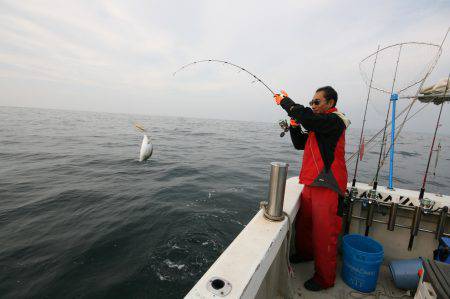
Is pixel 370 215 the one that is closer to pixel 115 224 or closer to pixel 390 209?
pixel 390 209

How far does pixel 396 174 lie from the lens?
1421 centimetres

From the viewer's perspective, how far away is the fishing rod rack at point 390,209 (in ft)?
9.86

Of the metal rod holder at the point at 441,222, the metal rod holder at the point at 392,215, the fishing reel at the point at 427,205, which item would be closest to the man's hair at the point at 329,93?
the metal rod holder at the point at 392,215

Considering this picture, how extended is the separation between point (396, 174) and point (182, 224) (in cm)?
1443

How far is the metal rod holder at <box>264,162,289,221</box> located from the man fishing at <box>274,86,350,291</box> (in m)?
0.61

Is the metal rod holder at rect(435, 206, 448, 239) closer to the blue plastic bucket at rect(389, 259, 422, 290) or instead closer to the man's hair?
the blue plastic bucket at rect(389, 259, 422, 290)

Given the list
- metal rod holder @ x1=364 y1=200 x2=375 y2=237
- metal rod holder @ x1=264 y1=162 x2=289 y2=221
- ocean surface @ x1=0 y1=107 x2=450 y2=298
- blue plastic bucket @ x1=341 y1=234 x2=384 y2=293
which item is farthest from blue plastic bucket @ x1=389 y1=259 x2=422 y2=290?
metal rod holder @ x1=264 y1=162 x2=289 y2=221

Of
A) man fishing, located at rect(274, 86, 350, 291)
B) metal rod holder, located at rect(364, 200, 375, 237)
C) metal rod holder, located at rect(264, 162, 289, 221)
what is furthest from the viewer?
metal rod holder, located at rect(364, 200, 375, 237)

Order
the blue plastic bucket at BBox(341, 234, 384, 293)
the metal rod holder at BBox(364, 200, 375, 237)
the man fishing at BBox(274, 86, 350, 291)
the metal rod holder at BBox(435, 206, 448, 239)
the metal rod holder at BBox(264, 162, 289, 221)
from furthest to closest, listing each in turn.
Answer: the metal rod holder at BBox(364, 200, 375, 237) → the metal rod holder at BBox(435, 206, 448, 239) → the blue plastic bucket at BBox(341, 234, 384, 293) → the man fishing at BBox(274, 86, 350, 291) → the metal rod holder at BBox(264, 162, 289, 221)

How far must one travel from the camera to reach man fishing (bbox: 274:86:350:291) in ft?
8.00

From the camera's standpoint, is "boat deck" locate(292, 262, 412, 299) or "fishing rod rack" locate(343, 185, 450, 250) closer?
"boat deck" locate(292, 262, 412, 299)

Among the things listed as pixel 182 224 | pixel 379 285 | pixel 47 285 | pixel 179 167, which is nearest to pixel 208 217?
pixel 182 224

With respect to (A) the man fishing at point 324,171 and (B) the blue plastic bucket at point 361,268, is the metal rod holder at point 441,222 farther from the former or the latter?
(A) the man fishing at point 324,171

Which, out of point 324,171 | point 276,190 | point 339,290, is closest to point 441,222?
A: point 339,290
